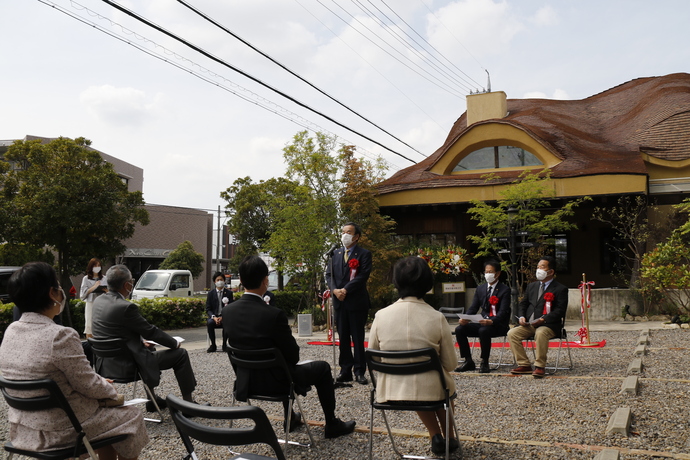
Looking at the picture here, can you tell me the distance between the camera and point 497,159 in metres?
18.4

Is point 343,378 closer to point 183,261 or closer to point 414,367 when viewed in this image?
point 414,367

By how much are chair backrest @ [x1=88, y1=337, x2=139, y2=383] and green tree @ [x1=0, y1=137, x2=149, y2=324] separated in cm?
1591

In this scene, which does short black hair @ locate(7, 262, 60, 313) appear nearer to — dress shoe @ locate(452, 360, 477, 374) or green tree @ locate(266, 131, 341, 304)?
dress shoe @ locate(452, 360, 477, 374)

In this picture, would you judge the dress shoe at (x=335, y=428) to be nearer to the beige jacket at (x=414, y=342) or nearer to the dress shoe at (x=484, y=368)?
the beige jacket at (x=414, y=342)

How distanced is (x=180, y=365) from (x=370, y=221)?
1077cm

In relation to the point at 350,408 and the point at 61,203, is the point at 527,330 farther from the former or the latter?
the point at 61,203

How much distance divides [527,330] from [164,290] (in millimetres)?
15034

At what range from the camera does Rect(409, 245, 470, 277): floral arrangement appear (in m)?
15.9

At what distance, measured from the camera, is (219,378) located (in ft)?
23.9

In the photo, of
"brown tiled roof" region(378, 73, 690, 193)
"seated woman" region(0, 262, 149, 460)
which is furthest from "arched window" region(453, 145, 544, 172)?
"seated woman" region(0, 262, 149, 460)

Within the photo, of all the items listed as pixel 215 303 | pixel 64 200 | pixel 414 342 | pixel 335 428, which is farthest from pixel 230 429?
pixel 64 200

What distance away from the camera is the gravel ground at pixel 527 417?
3871 millimetres

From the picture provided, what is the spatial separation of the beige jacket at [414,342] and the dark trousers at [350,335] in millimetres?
2479

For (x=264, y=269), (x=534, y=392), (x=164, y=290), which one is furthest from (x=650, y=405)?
(x=164, y=290)
